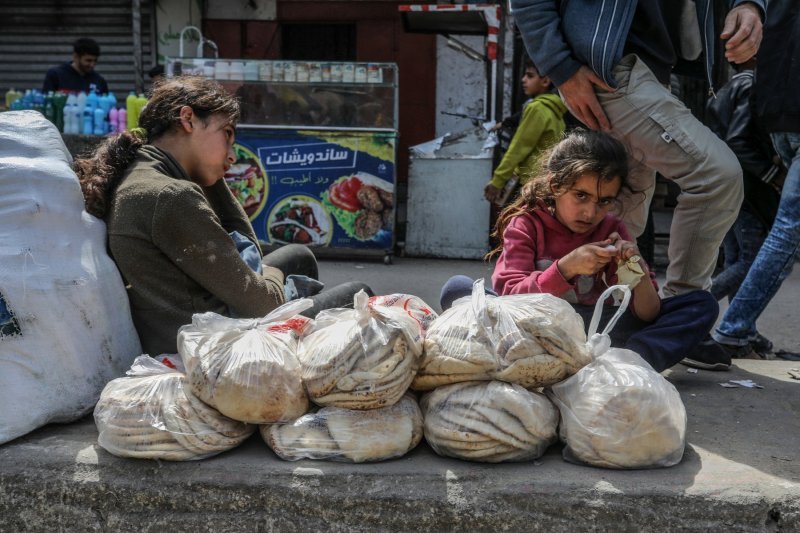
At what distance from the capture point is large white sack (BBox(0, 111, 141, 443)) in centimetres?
212

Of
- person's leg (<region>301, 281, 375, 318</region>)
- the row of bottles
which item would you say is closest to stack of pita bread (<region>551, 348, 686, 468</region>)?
person's leg (<region>301, 281, 375, 318</region>)

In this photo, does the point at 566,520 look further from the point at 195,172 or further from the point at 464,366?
the point at 195,172

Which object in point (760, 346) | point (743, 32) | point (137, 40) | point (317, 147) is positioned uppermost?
point (137, 40)

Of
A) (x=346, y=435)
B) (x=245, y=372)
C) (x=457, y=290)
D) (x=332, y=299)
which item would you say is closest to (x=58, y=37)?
(x=332, y=299)

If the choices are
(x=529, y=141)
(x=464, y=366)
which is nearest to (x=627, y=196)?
(x=464, y=366)

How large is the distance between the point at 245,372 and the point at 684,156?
1649mm

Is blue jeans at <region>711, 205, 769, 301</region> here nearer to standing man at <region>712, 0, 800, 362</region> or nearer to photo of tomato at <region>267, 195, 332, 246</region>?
standing man at <region>712, 0, 800, 362</region>

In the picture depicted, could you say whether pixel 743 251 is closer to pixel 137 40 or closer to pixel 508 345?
pixel 508 345

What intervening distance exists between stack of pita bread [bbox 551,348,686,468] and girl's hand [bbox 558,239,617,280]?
0.37 meters

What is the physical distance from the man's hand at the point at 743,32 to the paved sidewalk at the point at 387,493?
1335 millimetres

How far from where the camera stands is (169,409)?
1.97m

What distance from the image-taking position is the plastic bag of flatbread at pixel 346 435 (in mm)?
1975

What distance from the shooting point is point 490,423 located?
6.38 ft

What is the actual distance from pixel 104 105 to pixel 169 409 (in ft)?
21.3
